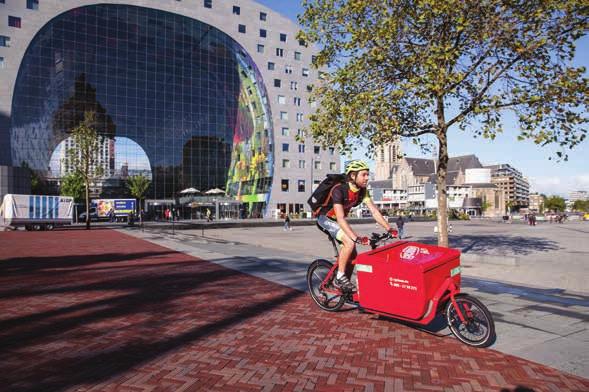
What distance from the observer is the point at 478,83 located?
11.0 metres

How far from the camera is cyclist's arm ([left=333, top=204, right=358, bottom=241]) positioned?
5.37 m

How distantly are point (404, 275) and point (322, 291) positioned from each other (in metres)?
1.95

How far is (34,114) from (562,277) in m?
69.3

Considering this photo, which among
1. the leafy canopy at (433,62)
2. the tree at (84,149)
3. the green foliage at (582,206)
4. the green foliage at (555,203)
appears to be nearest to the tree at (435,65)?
the leafy canopy at (433,62)

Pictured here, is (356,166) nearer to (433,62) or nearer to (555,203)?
(433,62)

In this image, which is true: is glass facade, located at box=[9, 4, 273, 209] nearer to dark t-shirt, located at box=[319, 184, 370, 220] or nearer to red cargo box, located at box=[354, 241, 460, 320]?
dark t-shirt, located at box=[319, 184, 370, 220]

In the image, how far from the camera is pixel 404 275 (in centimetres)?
470

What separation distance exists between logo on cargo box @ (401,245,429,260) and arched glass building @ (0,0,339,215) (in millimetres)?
62574

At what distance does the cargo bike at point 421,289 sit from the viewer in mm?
4527

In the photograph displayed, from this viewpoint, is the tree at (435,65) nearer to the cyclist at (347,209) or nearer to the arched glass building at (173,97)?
the cyclist at (347,209)

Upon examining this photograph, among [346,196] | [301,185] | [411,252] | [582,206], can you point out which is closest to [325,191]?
[346,196]

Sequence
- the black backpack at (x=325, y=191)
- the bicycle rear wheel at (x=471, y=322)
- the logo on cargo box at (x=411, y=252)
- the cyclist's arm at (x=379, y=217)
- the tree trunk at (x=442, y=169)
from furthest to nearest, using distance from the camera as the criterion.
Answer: the tree trunk at (x=442, y=169) → the black backpack at (x=325, y=191) → the cyclist's arm at (x=379, y=217) → the logo on cargo box at (x=411, y=252) → the bicycle rear wheel at (x=471, y=322)

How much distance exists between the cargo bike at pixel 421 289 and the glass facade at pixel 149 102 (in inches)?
2381

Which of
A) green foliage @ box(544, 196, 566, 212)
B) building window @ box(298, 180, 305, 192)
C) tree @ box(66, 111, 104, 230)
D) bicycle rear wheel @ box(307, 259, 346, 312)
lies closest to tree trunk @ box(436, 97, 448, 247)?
bicycle rear wheel @ box(307, 259, 346, 312)
